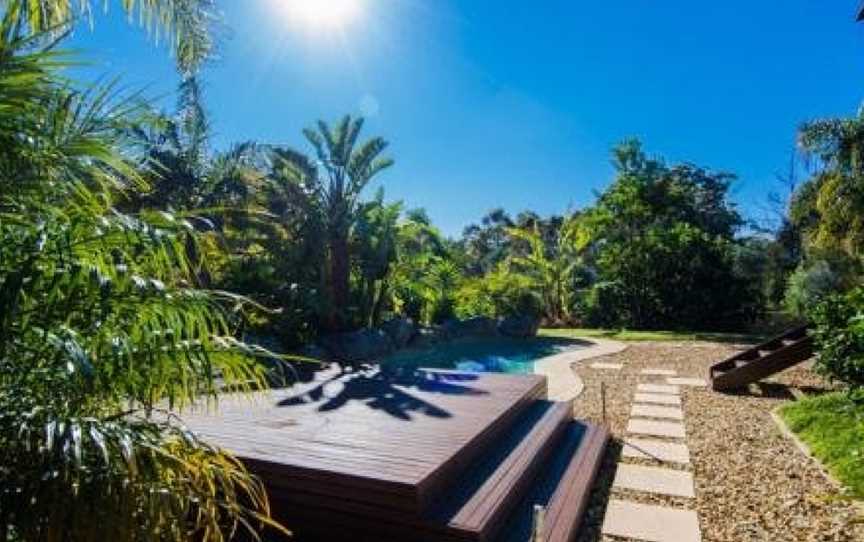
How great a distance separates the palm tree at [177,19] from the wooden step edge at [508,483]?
4.51 metres

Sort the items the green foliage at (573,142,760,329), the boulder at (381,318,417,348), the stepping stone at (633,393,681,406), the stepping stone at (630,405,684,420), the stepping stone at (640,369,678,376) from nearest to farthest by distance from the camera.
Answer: the stepping stone at (630,405,684,420)
the stepping stone at (633,393,681,406)
the stepping stone at (640,369,678,376)
the boulder at (381,318,417,348)
the green foliage at (573,142,760,329)

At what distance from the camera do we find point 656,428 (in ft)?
25.3

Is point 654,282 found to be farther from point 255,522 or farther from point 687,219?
point 255,522

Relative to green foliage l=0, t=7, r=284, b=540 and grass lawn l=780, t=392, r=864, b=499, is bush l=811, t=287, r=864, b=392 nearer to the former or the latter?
grass lawn l=780, t=392, r=864, b=499

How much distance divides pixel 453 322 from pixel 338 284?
529 cm

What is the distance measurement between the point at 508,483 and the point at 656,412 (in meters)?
4.73

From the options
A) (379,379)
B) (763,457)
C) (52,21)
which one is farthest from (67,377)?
(763,457)

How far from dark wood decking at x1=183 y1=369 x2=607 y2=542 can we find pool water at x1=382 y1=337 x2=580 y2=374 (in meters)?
6.51

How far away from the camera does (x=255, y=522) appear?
14.9 feet

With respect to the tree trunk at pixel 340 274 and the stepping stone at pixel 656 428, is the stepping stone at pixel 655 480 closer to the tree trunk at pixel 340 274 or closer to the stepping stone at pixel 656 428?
the stepping stone at pixel 656 428

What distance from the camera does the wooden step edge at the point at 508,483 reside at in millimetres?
3971

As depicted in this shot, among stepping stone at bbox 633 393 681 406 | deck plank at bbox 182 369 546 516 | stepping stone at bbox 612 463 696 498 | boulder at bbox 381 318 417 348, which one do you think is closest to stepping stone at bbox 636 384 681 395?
stepping stone at bbox 633 393 681 406

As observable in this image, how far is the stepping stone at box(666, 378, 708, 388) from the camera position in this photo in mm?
10638

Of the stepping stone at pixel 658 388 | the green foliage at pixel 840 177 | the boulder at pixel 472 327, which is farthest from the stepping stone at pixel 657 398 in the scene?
the green foliage at pixel 840 177
